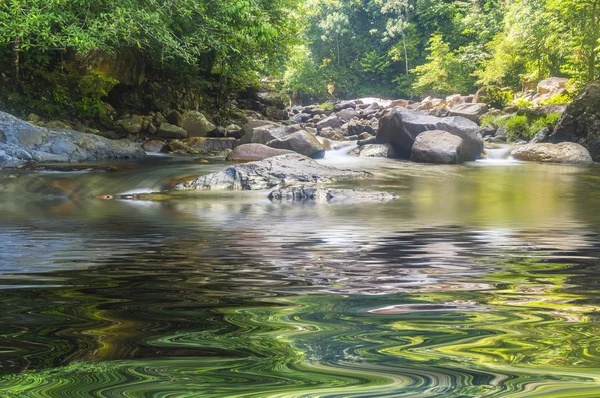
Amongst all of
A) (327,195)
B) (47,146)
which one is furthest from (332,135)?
(327,195)

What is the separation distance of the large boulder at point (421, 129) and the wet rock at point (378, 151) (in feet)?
0.63

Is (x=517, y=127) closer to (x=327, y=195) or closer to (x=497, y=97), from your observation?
(x=497, y=97)

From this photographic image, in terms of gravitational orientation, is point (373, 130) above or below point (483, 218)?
above

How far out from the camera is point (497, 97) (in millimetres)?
34500

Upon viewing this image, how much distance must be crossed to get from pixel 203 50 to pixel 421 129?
23.7 ft

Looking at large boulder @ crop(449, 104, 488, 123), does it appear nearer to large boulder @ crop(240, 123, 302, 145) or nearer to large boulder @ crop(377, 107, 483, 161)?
large boulder @ crop(377, 107, 483, 161)

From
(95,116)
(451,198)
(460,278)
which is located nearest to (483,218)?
(451,198)

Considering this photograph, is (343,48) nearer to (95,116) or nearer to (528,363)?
(95,116)

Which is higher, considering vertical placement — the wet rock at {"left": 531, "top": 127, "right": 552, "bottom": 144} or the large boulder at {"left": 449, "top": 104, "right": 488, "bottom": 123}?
the large boulder at {"left": 449, "top": 104, "right": 488, "bottom": 123}

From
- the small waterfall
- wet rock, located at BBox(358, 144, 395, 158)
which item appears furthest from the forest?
the small waterfall

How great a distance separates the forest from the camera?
13.0m

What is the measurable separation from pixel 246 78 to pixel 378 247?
77.0ft

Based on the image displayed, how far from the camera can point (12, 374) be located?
1236 mm

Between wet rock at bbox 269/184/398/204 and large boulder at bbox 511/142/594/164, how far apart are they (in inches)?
354
